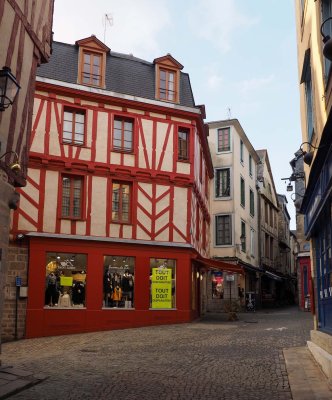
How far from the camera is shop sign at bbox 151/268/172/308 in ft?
53.7

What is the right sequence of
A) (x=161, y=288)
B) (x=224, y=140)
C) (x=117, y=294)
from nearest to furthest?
(x=117, y=294) < (x=161, y=288) < (x=224, y=140)

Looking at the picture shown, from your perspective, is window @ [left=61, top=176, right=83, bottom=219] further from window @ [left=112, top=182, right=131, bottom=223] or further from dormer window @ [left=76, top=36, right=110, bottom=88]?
dormer window @ [left=76, top=36, right=110, bottom=88]

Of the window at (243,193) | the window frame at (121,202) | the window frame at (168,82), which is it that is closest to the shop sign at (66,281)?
the window frame at (121,202)

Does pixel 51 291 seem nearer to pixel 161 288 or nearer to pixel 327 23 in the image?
pixel 161 288

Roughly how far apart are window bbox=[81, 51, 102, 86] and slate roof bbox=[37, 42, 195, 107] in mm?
281

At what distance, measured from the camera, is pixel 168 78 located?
59.6 feet

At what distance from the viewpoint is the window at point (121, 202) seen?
16.4 meters

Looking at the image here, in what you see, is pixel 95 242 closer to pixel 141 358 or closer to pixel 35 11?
pixel 141 358

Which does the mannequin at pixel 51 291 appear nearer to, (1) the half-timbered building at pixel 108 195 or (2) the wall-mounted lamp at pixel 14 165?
(1) the half-timbered building at pixel 108 195

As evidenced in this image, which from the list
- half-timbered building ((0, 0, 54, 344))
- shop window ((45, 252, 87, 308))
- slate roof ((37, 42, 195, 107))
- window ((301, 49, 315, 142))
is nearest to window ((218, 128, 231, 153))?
slate roof ((37, 42, 195, 107))

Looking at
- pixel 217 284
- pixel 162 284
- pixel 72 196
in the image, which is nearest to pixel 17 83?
pixel 72 196

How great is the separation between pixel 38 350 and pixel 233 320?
9.04 m

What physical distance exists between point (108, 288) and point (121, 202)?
2812 millimetres

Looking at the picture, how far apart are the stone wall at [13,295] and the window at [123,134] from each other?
4.60 metres
